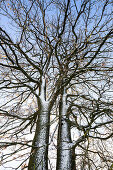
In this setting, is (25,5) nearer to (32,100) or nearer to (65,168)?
(32,100)

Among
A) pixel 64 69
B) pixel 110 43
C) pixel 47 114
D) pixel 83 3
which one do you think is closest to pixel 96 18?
pixel 83 3

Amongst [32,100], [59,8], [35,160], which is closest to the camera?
[35,160]

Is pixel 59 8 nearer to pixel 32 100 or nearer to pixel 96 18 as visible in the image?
pixel 96 18

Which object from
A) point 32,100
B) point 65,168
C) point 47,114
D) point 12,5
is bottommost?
point 65,168

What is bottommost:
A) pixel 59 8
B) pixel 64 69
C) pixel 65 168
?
pixel 65 168

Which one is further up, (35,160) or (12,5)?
(12,5)

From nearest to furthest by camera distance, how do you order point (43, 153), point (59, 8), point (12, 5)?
point (43, 153)
point (12, 5)
point (59, 8)

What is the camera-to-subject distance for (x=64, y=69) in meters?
1.89

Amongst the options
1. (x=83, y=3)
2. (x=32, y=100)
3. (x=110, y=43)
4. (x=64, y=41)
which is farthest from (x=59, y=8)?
(x=32, y=100)

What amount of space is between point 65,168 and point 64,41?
3.35 m

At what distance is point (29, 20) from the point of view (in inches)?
115

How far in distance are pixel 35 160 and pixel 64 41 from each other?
3.29 meters

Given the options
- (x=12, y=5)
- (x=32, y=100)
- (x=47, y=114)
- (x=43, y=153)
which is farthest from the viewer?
(x=32, y=100)

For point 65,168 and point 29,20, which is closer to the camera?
point 65,168
